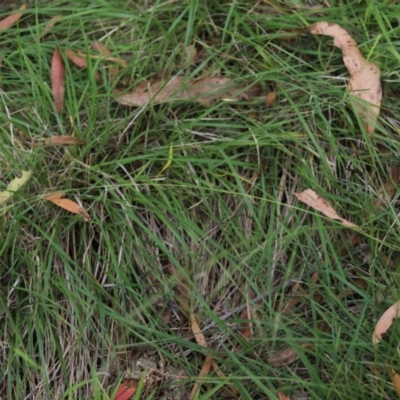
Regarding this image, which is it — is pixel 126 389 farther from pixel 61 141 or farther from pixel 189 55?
pixel 189 55

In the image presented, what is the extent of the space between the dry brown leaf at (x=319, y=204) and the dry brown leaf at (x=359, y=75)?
0.29m

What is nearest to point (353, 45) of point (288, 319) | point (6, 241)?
point (288, 319)

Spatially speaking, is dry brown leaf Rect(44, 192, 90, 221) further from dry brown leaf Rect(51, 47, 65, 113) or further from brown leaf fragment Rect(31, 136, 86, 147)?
dry brown leaf Rect(51, 47, 65, 113)

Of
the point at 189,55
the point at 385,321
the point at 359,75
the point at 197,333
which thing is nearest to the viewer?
the point at 385,321

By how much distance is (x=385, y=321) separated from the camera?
1.91 metres

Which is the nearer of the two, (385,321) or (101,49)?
(385,321)


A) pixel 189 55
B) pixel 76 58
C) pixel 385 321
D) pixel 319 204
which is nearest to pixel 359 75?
pixel 319 204

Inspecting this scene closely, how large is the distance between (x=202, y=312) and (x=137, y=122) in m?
0.67

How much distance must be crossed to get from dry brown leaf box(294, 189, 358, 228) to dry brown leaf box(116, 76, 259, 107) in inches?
16.1

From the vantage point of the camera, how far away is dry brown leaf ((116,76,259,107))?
2189 millimetres

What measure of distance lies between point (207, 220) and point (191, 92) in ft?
1.49

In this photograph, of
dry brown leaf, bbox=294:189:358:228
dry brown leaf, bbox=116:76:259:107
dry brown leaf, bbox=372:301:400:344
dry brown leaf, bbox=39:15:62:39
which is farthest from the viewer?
dry brown leaf, bbox=39:15:62:39

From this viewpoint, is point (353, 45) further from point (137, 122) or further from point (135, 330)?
point (135, 330)

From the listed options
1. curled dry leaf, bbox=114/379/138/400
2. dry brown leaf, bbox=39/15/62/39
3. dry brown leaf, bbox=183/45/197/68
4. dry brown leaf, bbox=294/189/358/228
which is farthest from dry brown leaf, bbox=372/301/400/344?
dry brown leaf, bbox=39/15/62/39
